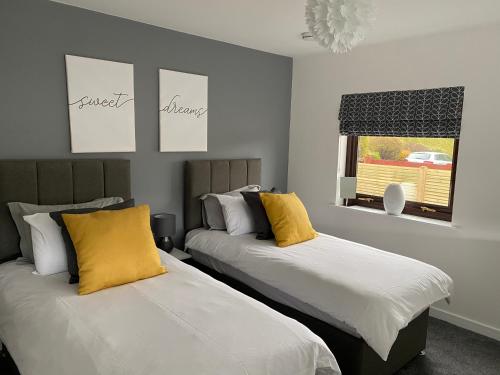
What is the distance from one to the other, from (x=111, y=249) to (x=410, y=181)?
2658mm

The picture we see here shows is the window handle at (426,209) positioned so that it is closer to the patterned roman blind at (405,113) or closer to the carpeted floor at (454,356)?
the patterned roman blind at (405,113)

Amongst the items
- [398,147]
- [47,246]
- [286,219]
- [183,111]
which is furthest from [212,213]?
[398,147]

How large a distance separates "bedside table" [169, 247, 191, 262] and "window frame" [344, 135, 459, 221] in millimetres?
1730

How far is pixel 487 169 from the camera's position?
2.84 metres

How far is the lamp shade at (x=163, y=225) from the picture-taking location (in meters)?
2.96

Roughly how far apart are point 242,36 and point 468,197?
88.6 inches

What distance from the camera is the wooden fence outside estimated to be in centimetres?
328

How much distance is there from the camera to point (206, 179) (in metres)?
3.39

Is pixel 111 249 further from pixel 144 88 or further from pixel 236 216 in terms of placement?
pixel 144 88

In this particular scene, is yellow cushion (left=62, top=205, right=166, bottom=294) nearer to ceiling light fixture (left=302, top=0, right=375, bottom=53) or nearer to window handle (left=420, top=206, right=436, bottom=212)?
ceiling light fixture (left=302, top=0, right=375, bottom=53)

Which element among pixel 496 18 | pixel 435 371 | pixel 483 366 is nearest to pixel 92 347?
pixel 435 371

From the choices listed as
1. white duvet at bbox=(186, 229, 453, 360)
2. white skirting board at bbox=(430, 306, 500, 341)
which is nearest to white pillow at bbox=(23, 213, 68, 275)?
white duvet at bbox=(186, 229, 453, 360)

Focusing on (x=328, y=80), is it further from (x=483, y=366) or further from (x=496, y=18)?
(x=483, y=366)

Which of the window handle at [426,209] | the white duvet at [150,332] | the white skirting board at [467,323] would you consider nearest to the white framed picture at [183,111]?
the white duvet at [150,332]
